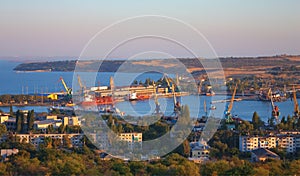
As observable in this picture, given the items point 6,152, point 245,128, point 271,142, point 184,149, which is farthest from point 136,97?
point 6,152

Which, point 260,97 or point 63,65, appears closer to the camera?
point 260,97

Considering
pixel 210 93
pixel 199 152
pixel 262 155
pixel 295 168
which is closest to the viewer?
pixel 295 168

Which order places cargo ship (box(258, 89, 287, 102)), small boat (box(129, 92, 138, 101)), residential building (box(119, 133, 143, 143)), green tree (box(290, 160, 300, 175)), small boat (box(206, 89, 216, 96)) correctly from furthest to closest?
small boat (box(206, 89, 216, 96)) < cargo ship (box(258, 89, 287, 102)) < small boat (box(129, 92, 138, 101)) < residential building (box(119, 133, 143, 143)) < green tree (box(290, 160, 300, 175))

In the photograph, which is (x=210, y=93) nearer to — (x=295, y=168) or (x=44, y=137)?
(x=44, y=137)

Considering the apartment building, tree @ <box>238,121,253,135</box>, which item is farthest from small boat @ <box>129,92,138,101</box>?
the apartment building

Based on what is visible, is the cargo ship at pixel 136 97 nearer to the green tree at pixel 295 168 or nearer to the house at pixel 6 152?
the house at pixel 6 152

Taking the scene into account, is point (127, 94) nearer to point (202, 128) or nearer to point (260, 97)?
point (260, 97)

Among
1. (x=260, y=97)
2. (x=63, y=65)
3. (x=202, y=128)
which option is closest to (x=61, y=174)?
(x=202, y=128)

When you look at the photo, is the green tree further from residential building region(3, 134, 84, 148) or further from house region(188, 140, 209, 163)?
residential building region(3, 134, 84, 148)
